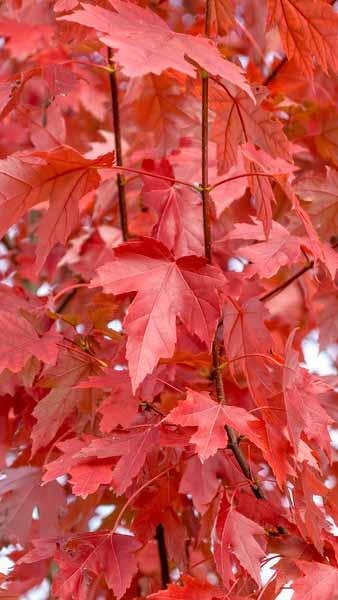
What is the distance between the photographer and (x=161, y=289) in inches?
40.6

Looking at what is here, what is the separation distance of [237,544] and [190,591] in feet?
0.24

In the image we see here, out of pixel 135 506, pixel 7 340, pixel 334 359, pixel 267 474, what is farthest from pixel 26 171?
pixel 334 359

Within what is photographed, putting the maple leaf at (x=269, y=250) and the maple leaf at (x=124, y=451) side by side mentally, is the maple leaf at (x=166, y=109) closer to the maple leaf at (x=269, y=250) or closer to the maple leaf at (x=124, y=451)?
the maple leaf at (x=269, y=250)

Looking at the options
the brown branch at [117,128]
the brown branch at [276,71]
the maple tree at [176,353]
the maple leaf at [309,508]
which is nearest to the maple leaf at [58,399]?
the maple tree at [176,353]

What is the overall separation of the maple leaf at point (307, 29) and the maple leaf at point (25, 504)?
2.30ft

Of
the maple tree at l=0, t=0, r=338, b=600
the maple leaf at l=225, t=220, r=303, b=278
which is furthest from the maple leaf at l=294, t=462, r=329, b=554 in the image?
the maple leaf at l=225, t=220, r=303, b=278

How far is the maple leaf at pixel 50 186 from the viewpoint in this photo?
1.05 m

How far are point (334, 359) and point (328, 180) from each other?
1369 millimetres

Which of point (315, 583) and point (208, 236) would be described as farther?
point (208, 236)

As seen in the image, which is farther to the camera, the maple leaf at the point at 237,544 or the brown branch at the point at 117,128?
the brown branch at the point at 117,128

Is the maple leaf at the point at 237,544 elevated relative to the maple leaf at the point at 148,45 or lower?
lower

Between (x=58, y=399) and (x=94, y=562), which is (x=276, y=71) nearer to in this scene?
(x=58, y=399)

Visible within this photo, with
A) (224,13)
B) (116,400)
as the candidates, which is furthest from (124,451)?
(224,13)

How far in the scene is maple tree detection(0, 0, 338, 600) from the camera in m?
0.99
